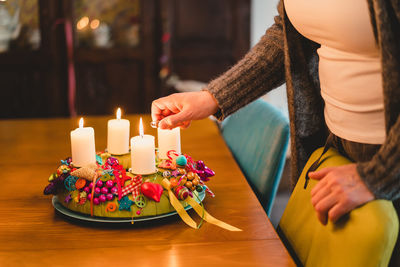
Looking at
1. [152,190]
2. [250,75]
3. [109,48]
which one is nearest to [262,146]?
[250,75]

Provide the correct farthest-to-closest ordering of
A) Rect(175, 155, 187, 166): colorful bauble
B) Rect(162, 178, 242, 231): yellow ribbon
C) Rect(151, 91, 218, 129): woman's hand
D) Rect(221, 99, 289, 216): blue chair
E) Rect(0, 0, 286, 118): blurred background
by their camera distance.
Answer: Rect(0, 0, 286, 118): blurred background < Rect(221, 99, 289, 216): blue chair < Rect(151, 91, 218, 129): woman's hand < Rect(175, 155, 187, 166): colorful bauble < Rect(162, 178, 242, 231): yellow ribbon

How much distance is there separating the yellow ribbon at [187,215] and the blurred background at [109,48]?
2.84m

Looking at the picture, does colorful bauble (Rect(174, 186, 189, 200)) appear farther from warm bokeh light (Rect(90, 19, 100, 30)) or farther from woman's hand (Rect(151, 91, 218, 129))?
warm bokeh light (Rect(90, 19, 100, 30))

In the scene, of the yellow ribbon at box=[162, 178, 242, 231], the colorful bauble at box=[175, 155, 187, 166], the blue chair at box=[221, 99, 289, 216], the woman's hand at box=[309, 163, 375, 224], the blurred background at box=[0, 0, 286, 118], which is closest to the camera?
the woman's hand at box=[309, 163, 375, 224]

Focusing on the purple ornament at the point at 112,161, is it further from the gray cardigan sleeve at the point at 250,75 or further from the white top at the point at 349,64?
the white top at the point at 349,64

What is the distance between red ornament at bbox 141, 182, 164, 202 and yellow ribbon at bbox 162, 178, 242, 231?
3 cm

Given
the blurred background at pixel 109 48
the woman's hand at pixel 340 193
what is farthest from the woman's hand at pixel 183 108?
the blurred background at pixel 109 48

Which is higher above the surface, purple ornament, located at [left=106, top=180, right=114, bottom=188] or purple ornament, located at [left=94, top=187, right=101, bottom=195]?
purple ornament, located at [left=106, top=180, right=114, bottom=188]

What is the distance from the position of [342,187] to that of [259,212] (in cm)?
28

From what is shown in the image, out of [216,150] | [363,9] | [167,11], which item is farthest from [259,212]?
[167,11]

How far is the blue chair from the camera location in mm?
1364

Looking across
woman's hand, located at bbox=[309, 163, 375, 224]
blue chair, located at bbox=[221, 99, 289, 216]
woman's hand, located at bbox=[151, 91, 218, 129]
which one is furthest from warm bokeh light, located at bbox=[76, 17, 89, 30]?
woman's hand, located at bbox=[309, 163, 375, 224]

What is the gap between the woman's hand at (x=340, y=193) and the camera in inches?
30.8

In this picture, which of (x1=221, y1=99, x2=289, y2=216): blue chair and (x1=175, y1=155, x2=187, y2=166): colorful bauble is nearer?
(x1=175, y1=155, x2=187, y2=166): colorful bauble
